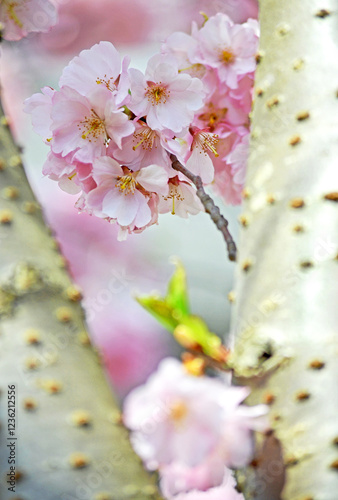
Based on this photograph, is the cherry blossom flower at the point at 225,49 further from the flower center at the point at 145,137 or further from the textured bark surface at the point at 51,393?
the textured bark surface at the point at 51,393

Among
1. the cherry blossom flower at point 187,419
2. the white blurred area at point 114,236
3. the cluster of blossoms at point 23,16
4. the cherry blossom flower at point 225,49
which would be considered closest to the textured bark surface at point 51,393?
the cherry blossom flower at point 187,419

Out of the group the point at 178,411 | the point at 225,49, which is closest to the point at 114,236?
the point at 225,49

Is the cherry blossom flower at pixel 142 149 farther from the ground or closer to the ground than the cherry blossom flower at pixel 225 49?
closer to the ground

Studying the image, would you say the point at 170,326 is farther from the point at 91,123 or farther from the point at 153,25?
the point at 153,25

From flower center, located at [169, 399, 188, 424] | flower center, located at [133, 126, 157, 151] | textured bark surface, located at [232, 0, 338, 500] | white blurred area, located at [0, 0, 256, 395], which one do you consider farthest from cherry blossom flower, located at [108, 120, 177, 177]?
white blurred area, located at [0, 0, 256, 395]

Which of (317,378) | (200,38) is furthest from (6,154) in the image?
(200,38)

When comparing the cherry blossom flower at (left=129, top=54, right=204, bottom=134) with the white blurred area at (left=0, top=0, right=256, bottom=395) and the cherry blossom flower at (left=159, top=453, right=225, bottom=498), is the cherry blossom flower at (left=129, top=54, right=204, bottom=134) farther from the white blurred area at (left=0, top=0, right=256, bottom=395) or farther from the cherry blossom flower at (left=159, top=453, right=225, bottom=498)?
the white blurred area at (left=0, top=0, right=256, bottom=395)

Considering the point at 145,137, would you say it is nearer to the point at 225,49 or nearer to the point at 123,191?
the point at 123,191
